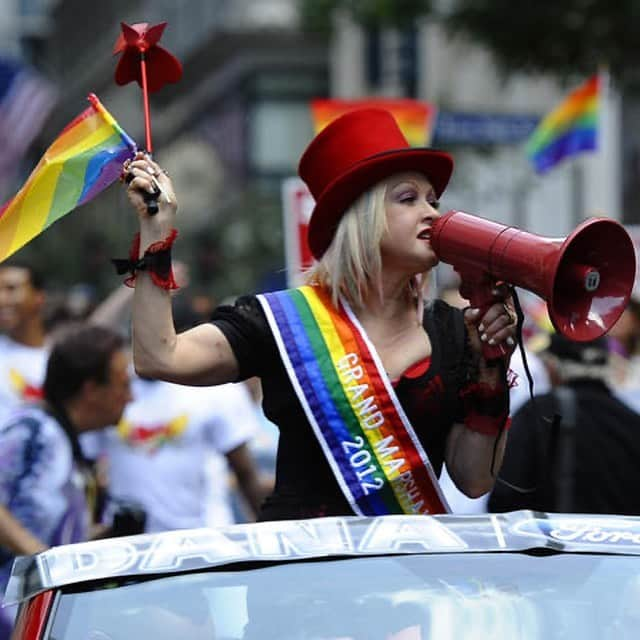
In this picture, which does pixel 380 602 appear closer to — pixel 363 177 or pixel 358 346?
pixel 358 346

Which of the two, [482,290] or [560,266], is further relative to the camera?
[482,290]

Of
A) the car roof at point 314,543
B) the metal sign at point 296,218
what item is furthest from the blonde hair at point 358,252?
the metal sign at point 296,218

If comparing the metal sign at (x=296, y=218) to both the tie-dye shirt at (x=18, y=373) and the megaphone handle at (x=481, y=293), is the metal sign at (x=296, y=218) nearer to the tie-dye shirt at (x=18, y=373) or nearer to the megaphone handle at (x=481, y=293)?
the tie-dye shirt at (x=18, y=373)

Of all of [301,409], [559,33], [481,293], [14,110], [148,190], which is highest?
[14,110]

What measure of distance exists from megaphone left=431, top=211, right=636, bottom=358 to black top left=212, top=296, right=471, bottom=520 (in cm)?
27

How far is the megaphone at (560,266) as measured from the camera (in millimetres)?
4156

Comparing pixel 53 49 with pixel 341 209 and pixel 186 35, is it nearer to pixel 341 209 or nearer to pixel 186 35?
pixel 186 35

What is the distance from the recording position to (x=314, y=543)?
12.2ft

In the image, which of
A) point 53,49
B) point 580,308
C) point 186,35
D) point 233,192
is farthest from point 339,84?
point 53,49

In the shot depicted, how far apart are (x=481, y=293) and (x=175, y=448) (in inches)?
160

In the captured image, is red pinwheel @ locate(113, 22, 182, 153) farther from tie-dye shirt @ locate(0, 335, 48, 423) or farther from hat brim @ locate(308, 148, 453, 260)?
tie-dye shirt @ locate(0, 335, 48, 423)

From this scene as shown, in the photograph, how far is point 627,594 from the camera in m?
3.59

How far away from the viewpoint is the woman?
4586 millimetres

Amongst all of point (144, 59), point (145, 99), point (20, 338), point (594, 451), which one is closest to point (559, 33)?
point (20, 338)
